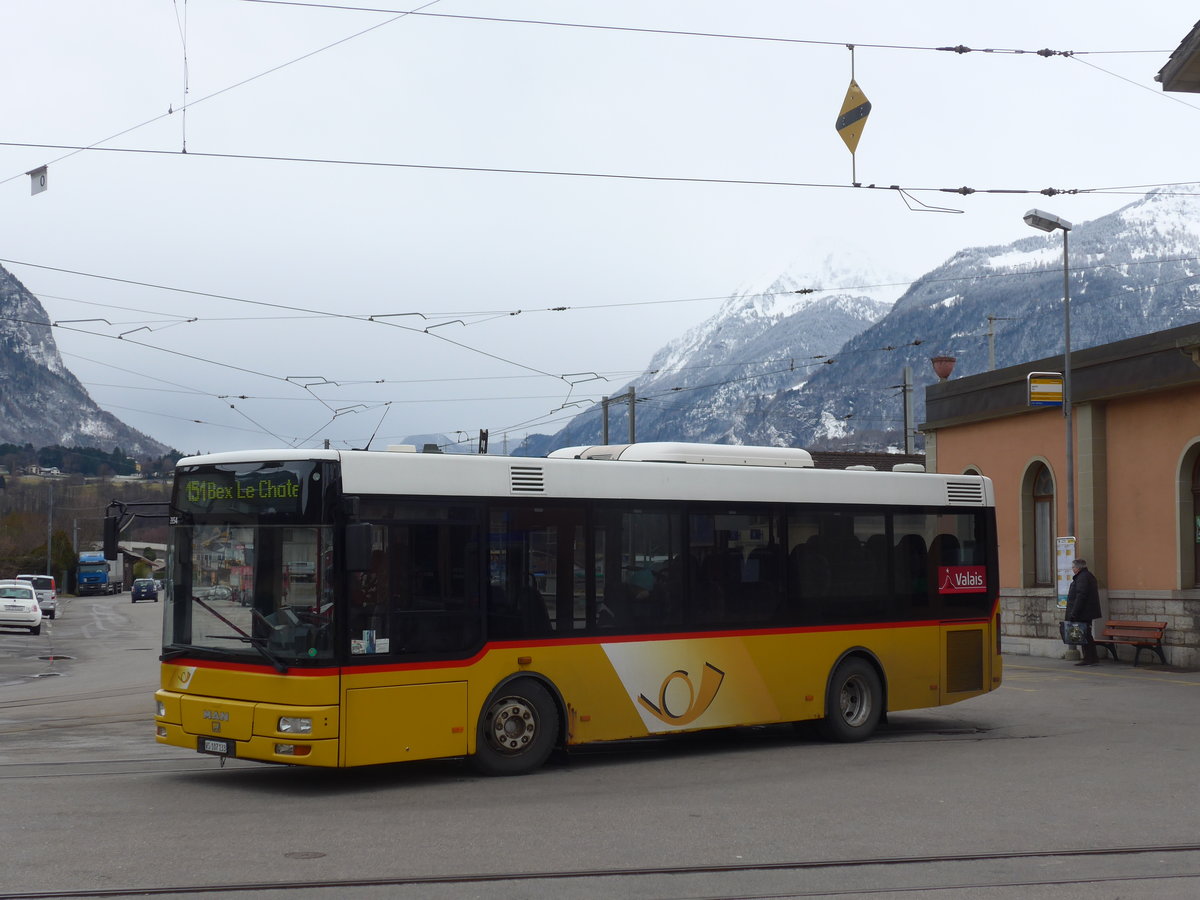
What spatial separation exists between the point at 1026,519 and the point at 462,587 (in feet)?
65.3

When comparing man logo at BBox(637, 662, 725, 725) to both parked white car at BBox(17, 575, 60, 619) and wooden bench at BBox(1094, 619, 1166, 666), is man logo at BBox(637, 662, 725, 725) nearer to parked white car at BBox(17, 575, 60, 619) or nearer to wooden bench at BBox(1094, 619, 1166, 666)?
wooden bench at BBox(1094, 619, 1166, 666)

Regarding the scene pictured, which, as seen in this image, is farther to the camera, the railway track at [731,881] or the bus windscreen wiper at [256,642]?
the bus windscreen wiper at [256,642]

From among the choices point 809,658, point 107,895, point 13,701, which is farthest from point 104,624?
point 107,895

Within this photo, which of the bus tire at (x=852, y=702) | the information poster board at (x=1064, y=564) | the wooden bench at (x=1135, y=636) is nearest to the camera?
the bus tire at (x=852, y=702)

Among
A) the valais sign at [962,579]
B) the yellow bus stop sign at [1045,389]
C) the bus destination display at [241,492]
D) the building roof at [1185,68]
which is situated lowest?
the valais sign at [962,579]

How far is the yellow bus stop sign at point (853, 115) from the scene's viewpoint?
17969 mm

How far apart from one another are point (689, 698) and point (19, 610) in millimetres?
35740

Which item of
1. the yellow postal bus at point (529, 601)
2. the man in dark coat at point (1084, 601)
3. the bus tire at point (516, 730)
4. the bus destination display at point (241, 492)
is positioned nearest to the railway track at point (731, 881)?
the yellow postal bus at point (529, 601)

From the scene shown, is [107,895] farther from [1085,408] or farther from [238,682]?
[1085,408]

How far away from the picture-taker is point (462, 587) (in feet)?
37.8

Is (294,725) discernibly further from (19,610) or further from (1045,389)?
(19,610)

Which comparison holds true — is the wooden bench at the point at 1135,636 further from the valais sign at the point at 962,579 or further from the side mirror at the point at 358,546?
the side mirror at the point at 358,546

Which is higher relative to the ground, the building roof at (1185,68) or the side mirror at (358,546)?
the building roof at (1185,68)

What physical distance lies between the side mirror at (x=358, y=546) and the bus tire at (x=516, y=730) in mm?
1746
